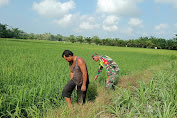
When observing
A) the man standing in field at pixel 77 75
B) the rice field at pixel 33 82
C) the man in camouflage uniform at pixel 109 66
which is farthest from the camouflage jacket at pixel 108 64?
the man standing in field at pixel 77 75

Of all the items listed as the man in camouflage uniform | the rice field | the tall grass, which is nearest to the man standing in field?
the rice field

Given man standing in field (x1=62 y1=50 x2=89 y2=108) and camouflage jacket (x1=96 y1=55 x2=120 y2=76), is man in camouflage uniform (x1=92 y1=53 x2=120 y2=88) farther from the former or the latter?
man standing in field (x1=62 y1=50 x2=89 y2=108)

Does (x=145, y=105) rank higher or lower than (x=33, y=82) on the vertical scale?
lower

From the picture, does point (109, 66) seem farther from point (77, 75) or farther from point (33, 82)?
point (33, 82)

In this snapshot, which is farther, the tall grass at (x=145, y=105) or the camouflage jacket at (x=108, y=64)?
the camouflage jacket at (x=108, y=64)

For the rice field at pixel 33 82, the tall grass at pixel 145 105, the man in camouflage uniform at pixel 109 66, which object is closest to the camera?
the tall grass at pixel 145 105

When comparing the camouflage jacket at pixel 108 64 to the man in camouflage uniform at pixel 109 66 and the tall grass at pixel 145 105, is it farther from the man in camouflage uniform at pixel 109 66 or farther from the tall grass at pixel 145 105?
the tall grass at pixel 145 105

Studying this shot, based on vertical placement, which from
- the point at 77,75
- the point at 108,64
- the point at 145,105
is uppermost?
the point at 108,64

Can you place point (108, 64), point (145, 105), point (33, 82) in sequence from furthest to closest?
1. point (108, 64)
2. point (33, 82)
3. point (145, 105)

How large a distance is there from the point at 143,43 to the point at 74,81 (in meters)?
61.5

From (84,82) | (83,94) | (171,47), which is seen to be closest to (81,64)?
(84,82)

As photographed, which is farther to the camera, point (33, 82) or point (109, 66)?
point (109, 66)

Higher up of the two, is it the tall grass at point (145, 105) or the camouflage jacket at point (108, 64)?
the camouflage jacket at point (108, 64)

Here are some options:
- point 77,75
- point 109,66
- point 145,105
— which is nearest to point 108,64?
point 109,66
